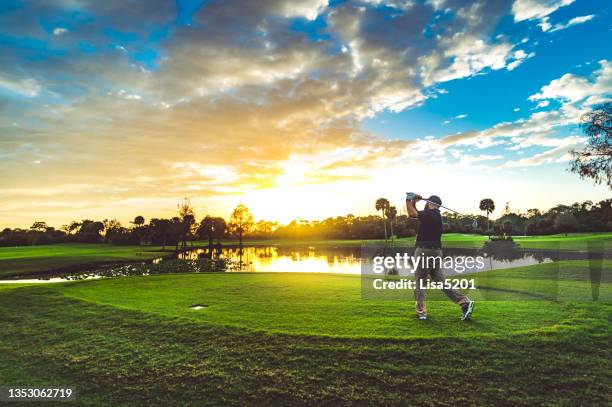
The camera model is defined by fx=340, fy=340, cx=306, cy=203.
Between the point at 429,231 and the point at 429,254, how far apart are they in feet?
1.94

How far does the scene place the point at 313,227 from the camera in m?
140

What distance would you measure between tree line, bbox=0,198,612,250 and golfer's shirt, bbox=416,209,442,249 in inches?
2682

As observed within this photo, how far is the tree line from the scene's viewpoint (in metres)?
82.7

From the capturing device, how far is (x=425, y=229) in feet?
28.6

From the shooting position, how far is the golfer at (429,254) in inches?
327

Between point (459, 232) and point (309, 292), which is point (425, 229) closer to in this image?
point (309, 292)

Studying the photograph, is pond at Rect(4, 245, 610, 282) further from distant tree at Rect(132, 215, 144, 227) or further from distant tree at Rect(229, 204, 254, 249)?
distant tree at Rect(132, 215, 144, 227)

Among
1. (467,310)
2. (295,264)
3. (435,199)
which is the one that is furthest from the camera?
(295,264)

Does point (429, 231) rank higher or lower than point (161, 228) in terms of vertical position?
higher

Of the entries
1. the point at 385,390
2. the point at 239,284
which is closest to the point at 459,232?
the point at 239,284

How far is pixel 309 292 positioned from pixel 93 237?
118913mm

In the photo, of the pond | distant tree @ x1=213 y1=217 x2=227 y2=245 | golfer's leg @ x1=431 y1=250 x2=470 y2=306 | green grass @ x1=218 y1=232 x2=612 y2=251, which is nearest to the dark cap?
golfer's leg @ x1=431 y1=250 x2=470 y2=306

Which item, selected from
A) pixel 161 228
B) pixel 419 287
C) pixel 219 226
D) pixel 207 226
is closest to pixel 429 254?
pixel 419 287

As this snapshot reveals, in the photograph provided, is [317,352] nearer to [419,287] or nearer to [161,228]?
[419,287]
